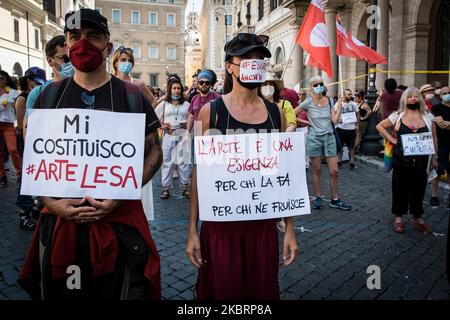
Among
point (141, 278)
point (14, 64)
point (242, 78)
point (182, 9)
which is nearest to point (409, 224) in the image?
point (242, 78)

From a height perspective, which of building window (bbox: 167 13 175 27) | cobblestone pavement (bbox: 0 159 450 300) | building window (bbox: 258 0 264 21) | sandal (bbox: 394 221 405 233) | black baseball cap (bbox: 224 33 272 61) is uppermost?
building window (bbox: 167 13 175 27)

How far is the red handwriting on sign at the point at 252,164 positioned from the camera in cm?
238

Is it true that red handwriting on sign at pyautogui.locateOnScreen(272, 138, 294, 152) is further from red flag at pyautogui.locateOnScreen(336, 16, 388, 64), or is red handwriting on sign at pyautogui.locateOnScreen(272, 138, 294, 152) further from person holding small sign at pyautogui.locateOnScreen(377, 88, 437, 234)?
red flag at pyautogui.locateOnScreen(336, 16, 388, 64)

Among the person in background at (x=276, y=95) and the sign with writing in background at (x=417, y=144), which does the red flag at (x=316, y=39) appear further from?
the sign with writing in background at (x=417, y=144)

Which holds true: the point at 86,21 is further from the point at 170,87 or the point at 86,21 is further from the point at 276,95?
the point at 170,87

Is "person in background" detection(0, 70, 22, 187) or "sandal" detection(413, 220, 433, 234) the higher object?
"person in background" detection(0, 70, 22, 187)

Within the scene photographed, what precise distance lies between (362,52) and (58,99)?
372 inches

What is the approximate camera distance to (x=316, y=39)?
808 centimetres

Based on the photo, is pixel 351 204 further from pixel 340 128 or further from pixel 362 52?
pixel 362 52

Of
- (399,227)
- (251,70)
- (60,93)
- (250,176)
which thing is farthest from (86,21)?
(399,227)

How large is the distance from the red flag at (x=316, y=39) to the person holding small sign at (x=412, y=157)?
106 inches

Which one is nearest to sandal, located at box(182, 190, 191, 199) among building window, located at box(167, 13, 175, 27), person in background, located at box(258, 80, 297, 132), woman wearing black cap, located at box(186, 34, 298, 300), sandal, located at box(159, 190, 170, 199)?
sandal, located at box(159, 190, 170, 199)

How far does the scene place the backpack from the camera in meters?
2.24

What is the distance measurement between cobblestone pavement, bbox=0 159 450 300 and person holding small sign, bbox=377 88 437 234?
0.27 meters
